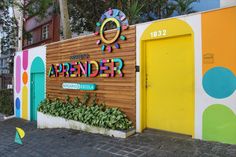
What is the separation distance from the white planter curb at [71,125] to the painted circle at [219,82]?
7.31 feet

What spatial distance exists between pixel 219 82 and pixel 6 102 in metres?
12.6

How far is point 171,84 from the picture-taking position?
6.07 m

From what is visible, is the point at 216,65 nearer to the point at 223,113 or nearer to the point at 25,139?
the point at 223,113

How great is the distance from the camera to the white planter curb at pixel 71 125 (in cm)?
639

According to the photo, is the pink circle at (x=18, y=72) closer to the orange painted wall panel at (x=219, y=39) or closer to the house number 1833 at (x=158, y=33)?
the house number 1833 at (x=158, y=33)

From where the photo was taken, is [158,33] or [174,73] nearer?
[174,73]

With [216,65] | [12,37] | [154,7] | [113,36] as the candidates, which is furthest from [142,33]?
[12,37]

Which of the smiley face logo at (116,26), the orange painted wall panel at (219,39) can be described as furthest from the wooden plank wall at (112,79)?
the orange painted wall panel at (219,39)

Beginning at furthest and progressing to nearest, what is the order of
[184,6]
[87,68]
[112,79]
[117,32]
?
[184,6] → [87,68] → [112,79] → [117,32]

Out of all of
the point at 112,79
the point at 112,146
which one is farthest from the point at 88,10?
the point at 112,146

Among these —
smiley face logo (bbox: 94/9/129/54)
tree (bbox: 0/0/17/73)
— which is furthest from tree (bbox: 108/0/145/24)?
tree (bbox: 0/0/17/73)

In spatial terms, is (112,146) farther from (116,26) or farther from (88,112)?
(116,26)

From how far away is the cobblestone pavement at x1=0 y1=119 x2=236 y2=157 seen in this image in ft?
16.3

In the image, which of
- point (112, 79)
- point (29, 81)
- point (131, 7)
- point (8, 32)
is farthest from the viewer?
point (8, 32)
